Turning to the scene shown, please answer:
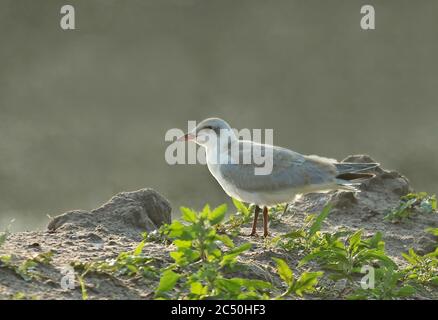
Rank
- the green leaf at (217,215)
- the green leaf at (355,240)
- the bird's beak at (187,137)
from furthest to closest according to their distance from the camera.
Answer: the bird's beak at (187,137), the green leaf at (355,240), the green leaf at (217,215)

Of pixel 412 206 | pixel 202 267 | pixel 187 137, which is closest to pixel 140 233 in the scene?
pixel 187 137

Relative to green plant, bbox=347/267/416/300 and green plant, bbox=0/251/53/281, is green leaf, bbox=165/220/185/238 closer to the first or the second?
green plant, bbox=0/251/53/281

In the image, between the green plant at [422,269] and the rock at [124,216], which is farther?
the rock at [124,216]

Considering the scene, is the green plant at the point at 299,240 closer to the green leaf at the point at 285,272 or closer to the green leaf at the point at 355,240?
the green leaf at the point at 355,240

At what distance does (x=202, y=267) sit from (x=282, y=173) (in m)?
2.08

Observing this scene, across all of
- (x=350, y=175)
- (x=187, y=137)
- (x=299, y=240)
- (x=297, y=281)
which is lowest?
(x=297, y=281)

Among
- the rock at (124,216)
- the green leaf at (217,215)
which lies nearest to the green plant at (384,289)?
the green leaf at (217,215)

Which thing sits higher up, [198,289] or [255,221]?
A: [255,221]

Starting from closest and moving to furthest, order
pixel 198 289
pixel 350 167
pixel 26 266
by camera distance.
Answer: pixel 198 289
pixel 26 266
pixel 350 167

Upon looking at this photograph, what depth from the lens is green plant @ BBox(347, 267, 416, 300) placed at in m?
6.00

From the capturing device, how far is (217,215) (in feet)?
18.7

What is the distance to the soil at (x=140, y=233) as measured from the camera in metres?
5.61

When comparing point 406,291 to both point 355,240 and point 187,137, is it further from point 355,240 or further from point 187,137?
point 187,137
